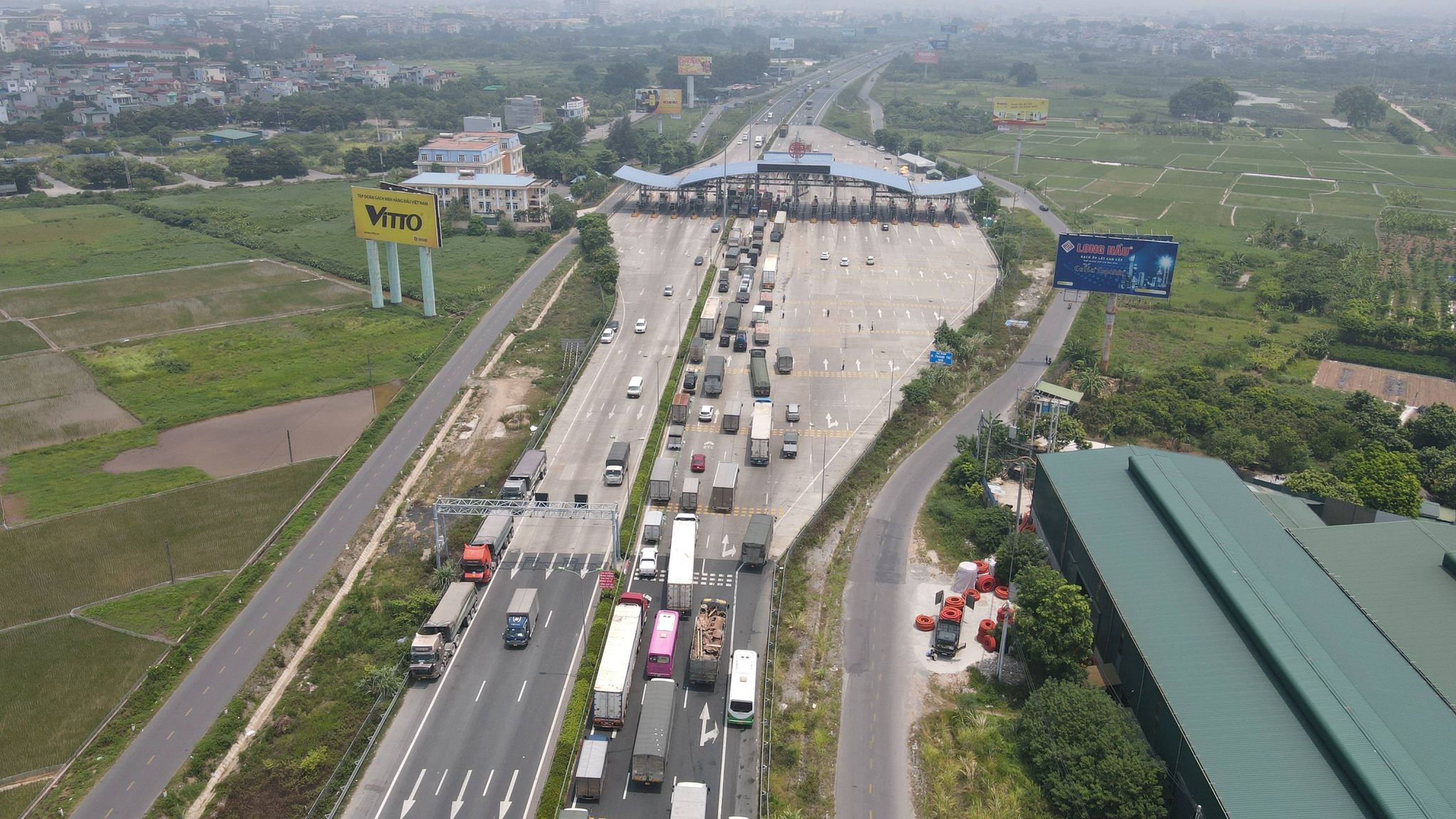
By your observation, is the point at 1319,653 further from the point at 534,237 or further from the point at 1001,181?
the point at 1001,181

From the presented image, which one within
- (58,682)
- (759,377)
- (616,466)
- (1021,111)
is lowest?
(58,682)

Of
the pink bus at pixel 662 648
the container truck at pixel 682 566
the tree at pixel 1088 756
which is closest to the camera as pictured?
the tree at pixel 1088 756

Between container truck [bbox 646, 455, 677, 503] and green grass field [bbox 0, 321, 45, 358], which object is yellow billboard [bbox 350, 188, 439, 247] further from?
container truck [bbox 646, 455, 677, 503]

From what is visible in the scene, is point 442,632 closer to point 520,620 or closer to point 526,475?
point 520,620

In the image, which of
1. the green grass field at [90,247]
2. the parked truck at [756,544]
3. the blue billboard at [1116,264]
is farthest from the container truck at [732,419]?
the green grass field at [90,247]

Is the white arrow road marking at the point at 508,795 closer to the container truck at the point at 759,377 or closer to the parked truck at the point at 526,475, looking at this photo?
the parked truck at the point at 526,475

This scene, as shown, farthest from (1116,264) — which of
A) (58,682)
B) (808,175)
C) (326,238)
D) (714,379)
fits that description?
(326,238)
